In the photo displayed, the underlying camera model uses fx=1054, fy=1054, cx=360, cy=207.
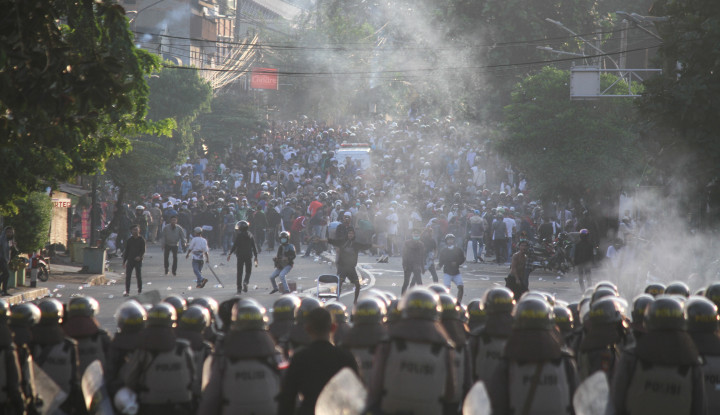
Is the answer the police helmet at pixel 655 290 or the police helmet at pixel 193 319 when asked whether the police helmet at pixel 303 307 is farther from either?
the police helmet at pixel 655 290

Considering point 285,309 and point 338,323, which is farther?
point 338,323

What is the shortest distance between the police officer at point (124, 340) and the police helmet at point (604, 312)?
3.43 m

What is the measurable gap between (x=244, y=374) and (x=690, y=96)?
13.9 meters

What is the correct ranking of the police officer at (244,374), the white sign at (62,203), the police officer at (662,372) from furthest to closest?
1. the white sign at (62,203)
2. the police officer at (244,374)
3. the police officer at (662,372)

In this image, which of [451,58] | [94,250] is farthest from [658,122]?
[451,58]

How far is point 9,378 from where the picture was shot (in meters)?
7.26

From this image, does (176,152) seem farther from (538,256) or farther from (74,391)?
(74,391)

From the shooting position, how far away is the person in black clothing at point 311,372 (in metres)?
5.99

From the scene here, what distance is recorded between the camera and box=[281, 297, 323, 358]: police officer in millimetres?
8109

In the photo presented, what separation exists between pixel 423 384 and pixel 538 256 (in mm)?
22699

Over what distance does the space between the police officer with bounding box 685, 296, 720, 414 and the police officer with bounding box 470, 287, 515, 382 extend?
1529 mm

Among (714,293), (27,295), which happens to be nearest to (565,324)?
(714,293)

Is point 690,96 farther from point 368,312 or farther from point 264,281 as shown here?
point 368,312

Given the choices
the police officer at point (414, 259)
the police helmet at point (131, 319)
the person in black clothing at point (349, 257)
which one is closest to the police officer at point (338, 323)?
the police helmet at point (131, 319)
